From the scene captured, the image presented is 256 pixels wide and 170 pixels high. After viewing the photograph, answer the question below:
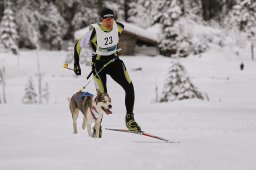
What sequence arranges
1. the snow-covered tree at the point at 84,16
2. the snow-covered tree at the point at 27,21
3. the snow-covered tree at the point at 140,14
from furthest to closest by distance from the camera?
the snow-covered tree at the point at 140,14 → the snow-covered tree at the point at 84,16 → the snow-covered tree at the point at 27,21

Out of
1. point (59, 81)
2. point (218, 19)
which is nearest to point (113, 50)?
point (59, 81)

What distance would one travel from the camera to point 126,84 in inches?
335

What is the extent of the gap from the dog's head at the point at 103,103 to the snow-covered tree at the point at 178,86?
45.9 feet

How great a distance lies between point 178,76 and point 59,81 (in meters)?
15.6

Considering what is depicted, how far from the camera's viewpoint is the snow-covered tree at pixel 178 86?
21766mm

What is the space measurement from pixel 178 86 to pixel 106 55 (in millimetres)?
13937

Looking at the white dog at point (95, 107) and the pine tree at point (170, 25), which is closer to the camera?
the white dog at point (95, 107)

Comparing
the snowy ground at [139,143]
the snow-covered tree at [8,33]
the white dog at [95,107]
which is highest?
the snow-covered tree at [8,33]

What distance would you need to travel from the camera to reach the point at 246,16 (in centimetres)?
5100

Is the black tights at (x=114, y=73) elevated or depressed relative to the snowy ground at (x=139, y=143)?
elevated

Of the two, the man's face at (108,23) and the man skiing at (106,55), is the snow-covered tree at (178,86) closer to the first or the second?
the man skiing at (106,55)

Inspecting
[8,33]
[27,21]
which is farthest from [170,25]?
[8,33]

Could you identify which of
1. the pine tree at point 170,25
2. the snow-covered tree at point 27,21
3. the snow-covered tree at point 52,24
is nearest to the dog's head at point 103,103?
the pine tree at point 170,25

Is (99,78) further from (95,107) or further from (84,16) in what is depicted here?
(84,16)
